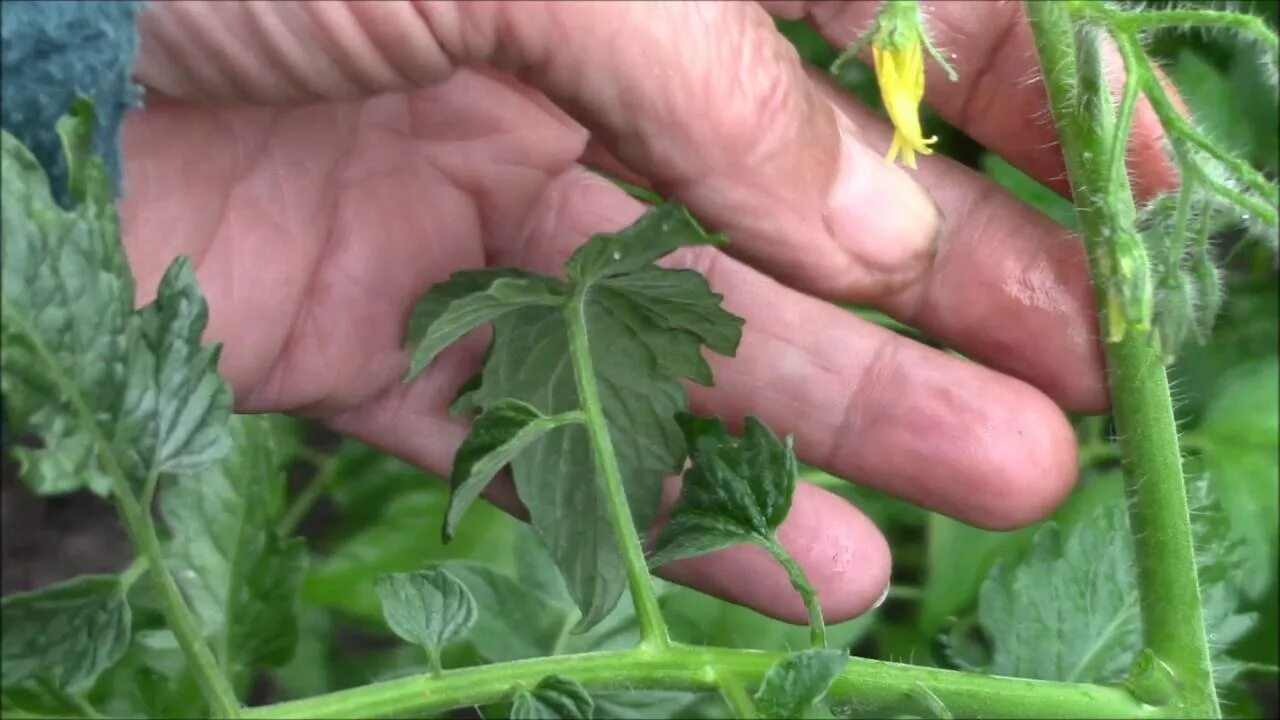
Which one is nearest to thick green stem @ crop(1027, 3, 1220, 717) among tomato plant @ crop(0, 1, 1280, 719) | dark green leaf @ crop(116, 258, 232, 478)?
tomato plant @ crop(0, 1, 1280, 719)

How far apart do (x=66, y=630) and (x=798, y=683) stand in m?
0.48

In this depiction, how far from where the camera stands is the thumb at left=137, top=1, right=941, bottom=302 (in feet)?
2.93

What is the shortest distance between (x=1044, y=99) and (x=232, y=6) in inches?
30.9

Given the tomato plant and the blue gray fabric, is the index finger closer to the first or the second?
the tomato plant

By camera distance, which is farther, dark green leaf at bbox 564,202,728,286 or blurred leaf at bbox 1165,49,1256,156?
blurred leaf at bbox 1165,49,1256,156

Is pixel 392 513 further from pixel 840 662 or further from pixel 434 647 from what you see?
pixel 840 662

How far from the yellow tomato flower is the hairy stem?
0.61 m

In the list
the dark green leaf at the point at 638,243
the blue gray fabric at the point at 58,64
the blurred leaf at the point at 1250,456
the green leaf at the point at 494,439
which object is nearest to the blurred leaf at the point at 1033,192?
the blurred leaf at the point at 1250,456

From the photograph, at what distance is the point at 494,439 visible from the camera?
2.88 feet

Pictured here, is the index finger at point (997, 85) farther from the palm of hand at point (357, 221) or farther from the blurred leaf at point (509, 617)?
the blurred leaf at point (509, 617)

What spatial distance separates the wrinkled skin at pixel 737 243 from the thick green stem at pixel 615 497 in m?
0.17

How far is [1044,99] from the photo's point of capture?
1.18m

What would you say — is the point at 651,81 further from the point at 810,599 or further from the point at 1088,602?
the point at 1088,602

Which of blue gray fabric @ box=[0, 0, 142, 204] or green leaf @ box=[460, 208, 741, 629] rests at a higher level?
blue gray fabric @ box=[0, 0, 142, 204]
